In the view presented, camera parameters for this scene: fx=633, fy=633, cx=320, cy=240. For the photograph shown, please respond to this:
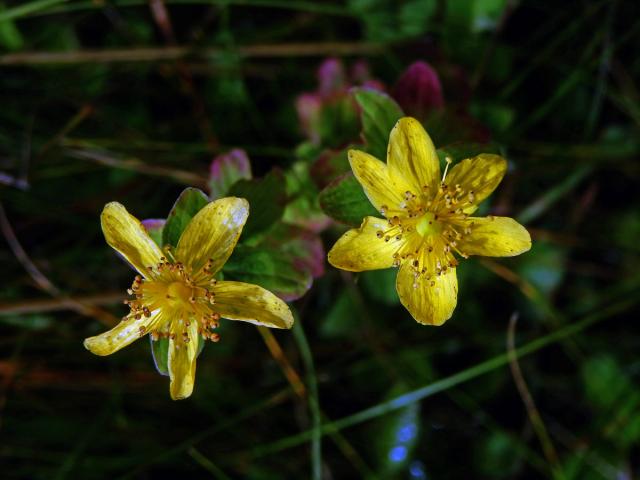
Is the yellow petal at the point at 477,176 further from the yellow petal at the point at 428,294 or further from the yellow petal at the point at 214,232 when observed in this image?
the yellow petal at the point at 214,232

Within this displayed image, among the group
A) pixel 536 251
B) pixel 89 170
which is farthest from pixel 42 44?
pixel 536 251

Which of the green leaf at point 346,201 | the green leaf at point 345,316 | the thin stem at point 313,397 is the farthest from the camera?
the green leaf at point 345,316

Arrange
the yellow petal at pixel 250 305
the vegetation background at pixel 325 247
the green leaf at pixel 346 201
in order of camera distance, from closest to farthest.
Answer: the yellow petal at pixel 250 305
the green leaf at pixel 346 201
the vegetation background at pixel 325 247

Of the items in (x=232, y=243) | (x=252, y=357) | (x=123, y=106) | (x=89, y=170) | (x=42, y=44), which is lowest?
(x=232, y=243)

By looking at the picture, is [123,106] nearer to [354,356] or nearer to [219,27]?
[219,27]

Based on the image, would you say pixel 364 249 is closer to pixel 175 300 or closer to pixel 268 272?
pixel 268 272

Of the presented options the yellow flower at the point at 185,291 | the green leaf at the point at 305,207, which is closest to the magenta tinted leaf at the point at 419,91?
the green leaf at the point at 305,207
